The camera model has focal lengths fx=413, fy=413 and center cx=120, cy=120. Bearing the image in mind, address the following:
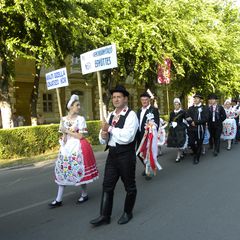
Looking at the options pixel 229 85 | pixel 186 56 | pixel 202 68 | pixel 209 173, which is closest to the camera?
pixel 209 173

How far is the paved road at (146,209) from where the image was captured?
4996 millimetres

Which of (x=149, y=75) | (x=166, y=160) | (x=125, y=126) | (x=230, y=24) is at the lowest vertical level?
(x=166, y=160)

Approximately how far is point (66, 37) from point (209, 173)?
8539 mm

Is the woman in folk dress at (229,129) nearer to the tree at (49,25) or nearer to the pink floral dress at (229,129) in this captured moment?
the pink floral dress at (229,129)

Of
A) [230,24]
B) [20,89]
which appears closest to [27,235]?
[20,89]

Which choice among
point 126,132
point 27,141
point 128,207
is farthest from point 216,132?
point 126,132

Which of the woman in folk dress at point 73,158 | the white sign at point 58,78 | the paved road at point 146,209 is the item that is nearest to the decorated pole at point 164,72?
the paved road at point 146,209

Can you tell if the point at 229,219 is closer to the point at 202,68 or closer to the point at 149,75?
the point at 149,75

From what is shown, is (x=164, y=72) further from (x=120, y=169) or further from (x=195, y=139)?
(x=120, y=169)

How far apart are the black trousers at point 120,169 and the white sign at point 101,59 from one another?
181 cm

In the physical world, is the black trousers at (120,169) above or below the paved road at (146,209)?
above

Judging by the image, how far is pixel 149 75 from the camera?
21.9 meters

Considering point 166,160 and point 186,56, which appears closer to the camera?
point 166,160

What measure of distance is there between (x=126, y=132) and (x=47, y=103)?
24.6 metres
